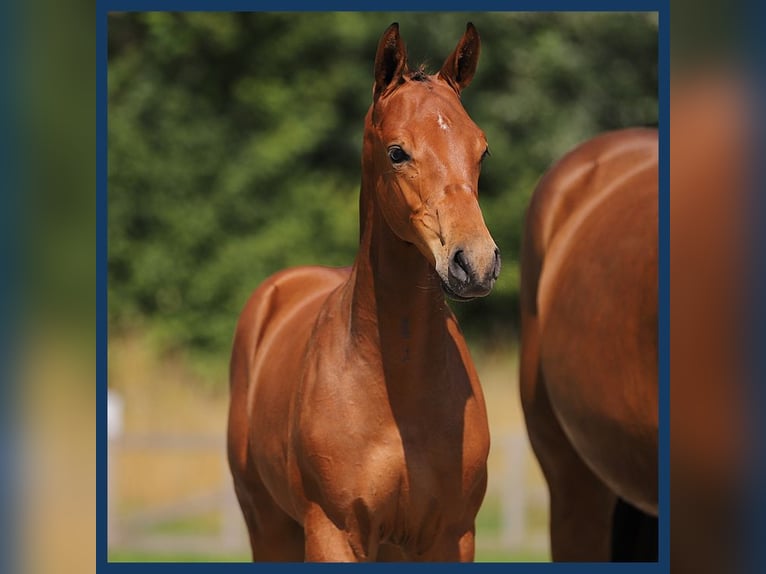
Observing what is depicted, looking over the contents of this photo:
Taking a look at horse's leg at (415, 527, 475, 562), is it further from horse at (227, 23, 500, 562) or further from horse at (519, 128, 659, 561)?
horse at (519, 128, 659, 561)

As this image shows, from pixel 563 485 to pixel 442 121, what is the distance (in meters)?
2.12

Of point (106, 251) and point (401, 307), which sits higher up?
point (106, 251)

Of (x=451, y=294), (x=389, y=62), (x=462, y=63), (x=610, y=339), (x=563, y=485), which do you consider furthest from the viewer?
(x=563, y=485)

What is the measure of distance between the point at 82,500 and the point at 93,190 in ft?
1.76

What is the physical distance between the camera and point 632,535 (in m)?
4.81

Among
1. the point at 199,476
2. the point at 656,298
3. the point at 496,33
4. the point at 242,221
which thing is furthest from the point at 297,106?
the point at 656,298

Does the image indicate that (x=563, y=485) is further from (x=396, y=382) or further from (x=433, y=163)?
(x=433, y=163)

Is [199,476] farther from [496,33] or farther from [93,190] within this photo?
[93,190]

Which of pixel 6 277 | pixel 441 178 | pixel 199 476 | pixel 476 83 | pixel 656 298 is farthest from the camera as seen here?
pixel 476 83

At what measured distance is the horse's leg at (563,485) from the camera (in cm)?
474

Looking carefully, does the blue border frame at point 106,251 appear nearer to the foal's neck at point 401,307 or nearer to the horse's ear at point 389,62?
the horse's ear at point 389,62

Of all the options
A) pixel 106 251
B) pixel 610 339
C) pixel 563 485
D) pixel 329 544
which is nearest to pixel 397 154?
pixel 106 251

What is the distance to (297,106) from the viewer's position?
11281mm

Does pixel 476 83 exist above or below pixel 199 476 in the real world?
above
